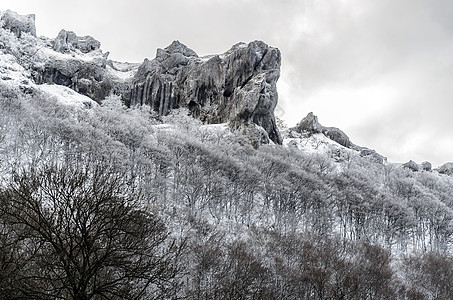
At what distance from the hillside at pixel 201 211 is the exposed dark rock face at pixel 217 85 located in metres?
0.66

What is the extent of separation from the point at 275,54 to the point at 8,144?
8334cm

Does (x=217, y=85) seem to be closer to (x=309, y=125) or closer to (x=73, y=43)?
(x=309, y=125)

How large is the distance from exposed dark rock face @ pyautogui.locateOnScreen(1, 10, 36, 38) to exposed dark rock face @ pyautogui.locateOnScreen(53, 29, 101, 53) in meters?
9.53

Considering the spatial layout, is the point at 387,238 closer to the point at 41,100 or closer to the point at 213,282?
the point at 213,282

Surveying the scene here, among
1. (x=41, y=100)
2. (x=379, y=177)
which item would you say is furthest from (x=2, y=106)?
(x=379, y=177)

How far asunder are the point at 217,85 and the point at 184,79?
17.1 m

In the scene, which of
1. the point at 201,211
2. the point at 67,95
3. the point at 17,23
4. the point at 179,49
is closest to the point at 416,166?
the point at 179,49

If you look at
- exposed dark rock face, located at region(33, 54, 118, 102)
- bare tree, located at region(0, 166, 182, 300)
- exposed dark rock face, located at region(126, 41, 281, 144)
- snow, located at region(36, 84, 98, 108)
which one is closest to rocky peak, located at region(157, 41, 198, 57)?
exposed dark rock face, located at region(126, 41, 281, 144)

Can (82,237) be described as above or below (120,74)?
below

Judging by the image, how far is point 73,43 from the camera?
15962 centimetres

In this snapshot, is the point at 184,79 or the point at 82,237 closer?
the point at 82,237

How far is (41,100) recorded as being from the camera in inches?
2844

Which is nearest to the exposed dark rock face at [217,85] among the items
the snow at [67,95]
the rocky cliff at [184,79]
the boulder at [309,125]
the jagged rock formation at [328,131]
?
the rocky cliff at [184,79]

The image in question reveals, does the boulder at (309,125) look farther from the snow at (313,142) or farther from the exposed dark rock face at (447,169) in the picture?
the exposed dark rock face at (447,169)
